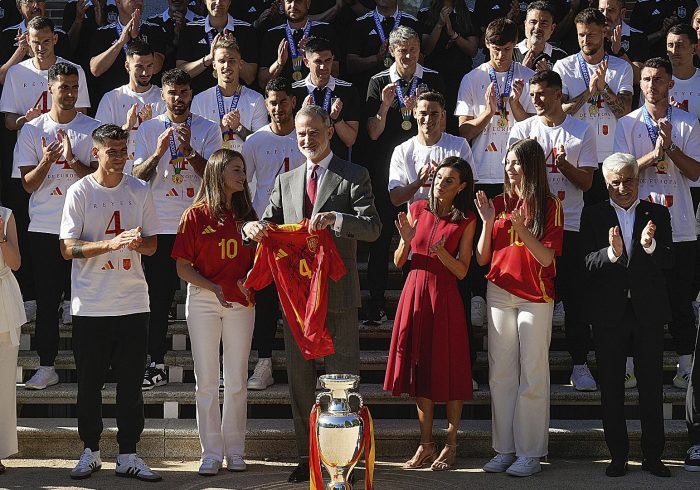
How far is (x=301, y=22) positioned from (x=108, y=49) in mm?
1714

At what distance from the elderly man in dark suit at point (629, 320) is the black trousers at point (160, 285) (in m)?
3.04

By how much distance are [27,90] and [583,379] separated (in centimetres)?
503

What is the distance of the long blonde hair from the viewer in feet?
24.2

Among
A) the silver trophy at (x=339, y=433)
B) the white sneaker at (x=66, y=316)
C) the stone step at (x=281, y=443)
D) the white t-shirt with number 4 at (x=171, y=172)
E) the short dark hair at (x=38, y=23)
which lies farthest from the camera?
the short dark hair at (x=38, y=23)

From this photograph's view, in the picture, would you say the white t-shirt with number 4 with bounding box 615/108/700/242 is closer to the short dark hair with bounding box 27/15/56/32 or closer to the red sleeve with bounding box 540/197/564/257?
the red sleeve with bounding box 540/197/564/257

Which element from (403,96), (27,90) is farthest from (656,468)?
(27,90)

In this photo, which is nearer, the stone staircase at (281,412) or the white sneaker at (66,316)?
the stone staircase at (281,412)

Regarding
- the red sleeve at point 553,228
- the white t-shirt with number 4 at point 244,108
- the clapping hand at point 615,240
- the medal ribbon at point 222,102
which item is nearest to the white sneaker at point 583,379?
the red sleeve at point 553,228

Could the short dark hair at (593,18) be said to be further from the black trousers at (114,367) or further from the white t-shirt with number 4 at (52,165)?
the black trousers at (114,367)

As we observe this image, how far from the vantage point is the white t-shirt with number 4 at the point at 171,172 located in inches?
327

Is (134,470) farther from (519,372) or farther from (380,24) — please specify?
(380,24)

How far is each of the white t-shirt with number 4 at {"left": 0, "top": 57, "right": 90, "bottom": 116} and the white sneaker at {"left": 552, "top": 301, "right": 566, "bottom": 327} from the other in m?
4.17

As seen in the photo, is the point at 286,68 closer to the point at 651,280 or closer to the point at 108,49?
the point at 108,49

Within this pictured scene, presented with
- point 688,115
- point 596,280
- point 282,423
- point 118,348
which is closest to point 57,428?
point 118,348
